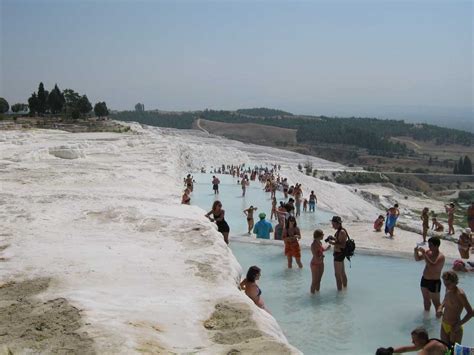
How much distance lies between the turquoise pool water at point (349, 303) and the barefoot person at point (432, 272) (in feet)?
0.62

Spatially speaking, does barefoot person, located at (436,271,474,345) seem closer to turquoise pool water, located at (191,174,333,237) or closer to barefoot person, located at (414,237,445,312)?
barefoot person, located at (414,237,445,312)

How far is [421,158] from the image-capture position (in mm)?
97688

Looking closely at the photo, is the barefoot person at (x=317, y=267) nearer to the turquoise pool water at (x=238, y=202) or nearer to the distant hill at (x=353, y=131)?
the turquoise pool water at (x=238, y=202)

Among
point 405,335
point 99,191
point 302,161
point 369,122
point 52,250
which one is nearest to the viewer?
point 405,335

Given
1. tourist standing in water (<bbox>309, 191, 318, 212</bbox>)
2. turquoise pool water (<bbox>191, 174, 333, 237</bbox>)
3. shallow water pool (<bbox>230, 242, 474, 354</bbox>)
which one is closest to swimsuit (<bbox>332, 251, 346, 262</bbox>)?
shallow water pool (<bbox>230, 242, 474, 354</bbox>)

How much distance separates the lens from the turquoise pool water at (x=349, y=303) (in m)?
5.52

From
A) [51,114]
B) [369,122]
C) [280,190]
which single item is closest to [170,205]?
[280,190]

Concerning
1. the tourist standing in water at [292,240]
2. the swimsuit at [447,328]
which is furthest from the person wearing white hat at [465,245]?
the swimsuit at [447,328]

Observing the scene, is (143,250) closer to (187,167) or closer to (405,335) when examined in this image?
(405,335)

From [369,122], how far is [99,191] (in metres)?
154

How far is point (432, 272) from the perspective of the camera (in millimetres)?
5992

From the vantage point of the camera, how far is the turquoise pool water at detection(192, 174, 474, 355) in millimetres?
5516

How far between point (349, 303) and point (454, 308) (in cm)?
173

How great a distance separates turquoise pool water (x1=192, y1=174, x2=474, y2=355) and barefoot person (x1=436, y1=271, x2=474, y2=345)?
478 mm
